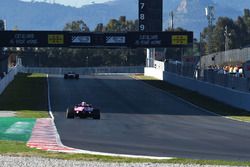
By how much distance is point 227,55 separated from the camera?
11550 centimetres

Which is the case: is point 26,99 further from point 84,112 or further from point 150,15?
point 150,15

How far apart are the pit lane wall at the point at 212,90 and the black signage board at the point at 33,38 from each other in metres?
12.5

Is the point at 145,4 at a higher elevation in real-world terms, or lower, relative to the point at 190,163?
higher

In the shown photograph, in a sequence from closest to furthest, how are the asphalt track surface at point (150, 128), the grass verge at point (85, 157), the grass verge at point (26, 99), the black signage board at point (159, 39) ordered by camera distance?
the grass verge at point (85, 157) → the asphalt track surface at point (150, 128) → the grass verge at point (26, 99) → the black signage board at point (159, 39)

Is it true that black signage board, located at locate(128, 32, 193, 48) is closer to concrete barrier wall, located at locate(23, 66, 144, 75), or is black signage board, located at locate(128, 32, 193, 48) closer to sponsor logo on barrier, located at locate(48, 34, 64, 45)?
sponsor logo on barrier, located at locate(48, 34, 64, 45)

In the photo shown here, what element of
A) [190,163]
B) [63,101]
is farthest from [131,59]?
[190,163]

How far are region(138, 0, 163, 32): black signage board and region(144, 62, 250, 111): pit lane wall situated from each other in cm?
536

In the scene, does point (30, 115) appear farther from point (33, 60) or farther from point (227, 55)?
point (33, 60)

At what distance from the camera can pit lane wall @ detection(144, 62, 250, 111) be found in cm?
4700

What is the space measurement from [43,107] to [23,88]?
17850mm

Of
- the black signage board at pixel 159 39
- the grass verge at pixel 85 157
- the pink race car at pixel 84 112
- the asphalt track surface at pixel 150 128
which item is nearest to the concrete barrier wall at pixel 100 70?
the black signage board at pixel 159 39

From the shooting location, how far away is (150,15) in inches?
3310

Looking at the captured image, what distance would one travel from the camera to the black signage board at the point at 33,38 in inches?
2896

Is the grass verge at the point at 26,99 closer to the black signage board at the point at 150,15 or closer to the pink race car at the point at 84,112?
the pink race car at the point at 84,112
